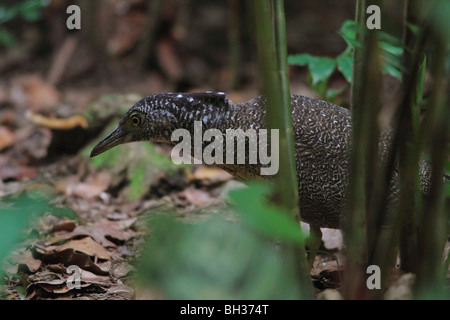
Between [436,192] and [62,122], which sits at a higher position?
[62,122]

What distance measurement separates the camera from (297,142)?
3178 mm

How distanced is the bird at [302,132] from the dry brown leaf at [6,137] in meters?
2.63

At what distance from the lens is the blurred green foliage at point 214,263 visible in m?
1.58

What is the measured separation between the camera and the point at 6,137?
6090 mm

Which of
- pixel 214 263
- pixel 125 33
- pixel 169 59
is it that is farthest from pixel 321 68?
pixel 125 33

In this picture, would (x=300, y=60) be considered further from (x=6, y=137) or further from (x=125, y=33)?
(x=125, y=33)

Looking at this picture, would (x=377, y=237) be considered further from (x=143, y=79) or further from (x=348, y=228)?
(x=143, y=79)

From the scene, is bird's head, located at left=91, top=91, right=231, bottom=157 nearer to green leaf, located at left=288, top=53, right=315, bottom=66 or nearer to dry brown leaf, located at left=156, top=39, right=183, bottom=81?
green leaf, located at left=288, top=53, right=315, bottom=66

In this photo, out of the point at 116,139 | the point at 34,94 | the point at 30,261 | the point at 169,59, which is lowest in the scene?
the point at 30,261

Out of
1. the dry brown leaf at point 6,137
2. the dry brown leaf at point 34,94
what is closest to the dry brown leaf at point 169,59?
the dry brown leaf at point 34,94

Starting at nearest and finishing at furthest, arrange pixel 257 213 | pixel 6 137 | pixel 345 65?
1. pixel 257 213
2. pixel 345 65
3. pixel 6 137

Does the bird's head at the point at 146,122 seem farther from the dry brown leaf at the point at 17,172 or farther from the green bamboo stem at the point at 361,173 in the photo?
the dry brown leaf at the point at 17,172

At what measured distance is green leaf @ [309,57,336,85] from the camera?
379 cm

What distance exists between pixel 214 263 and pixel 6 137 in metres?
4.99
